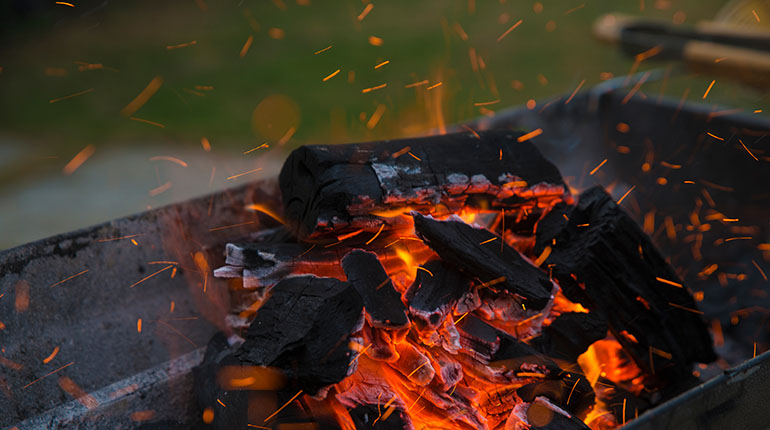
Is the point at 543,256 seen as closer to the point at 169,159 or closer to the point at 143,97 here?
the point at 169,159

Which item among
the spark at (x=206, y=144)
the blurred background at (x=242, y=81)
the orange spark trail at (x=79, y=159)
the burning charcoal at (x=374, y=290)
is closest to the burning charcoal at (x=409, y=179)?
the burning charcoal at (x=374, y=290)

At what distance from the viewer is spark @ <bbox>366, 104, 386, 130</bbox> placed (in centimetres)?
536

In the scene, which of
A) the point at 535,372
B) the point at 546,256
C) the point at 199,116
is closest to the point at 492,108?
the point at 199,116

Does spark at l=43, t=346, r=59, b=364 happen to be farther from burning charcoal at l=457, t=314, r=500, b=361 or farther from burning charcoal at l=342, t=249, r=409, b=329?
burning charcoal at l=457, t=314, r=500, b=361

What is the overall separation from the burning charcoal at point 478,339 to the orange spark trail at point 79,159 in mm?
4207

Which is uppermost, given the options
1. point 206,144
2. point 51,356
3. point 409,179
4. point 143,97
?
point 409,179

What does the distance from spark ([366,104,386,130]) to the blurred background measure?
0.02m

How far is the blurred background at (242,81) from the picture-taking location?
14.9 ft

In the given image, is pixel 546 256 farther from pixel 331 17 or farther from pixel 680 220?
pixel 331 17

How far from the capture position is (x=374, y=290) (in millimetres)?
1650

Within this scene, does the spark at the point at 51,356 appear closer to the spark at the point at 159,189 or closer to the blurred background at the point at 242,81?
the blurred background at the point at 242,81

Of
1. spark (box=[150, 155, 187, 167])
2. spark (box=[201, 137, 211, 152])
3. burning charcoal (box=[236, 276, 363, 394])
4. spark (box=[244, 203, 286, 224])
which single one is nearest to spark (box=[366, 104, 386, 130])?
spark (box=[201, 137, 211, 152])

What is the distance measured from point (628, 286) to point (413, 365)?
771 mm

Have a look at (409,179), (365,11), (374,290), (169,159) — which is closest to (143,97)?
(169,159)
